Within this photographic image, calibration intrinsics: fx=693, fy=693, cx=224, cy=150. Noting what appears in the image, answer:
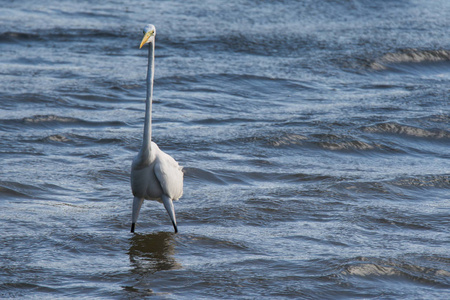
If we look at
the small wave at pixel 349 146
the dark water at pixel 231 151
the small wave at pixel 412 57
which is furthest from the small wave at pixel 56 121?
the small wave at pixel 412 57

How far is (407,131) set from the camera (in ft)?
33.6

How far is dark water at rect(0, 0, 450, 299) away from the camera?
5.64m

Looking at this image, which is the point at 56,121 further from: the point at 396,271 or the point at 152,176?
the point at 396,271

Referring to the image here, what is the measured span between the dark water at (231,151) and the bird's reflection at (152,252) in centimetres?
2

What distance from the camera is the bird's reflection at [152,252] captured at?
5.79 meters

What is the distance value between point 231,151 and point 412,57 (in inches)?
275

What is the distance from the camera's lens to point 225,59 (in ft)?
45.8

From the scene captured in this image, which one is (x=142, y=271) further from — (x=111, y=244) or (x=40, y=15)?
(x=40, y=15)

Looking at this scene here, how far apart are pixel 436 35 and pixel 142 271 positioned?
12.5 m

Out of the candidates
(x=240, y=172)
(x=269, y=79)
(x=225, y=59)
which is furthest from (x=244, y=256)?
(x=225, y=59)

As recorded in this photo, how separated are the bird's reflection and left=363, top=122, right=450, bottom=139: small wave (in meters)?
4.73

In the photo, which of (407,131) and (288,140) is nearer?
(288,140)

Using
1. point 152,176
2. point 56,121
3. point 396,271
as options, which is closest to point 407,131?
point 396,271

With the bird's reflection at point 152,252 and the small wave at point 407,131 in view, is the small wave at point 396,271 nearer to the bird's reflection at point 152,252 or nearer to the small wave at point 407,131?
the bird's reflection at point 152,252
